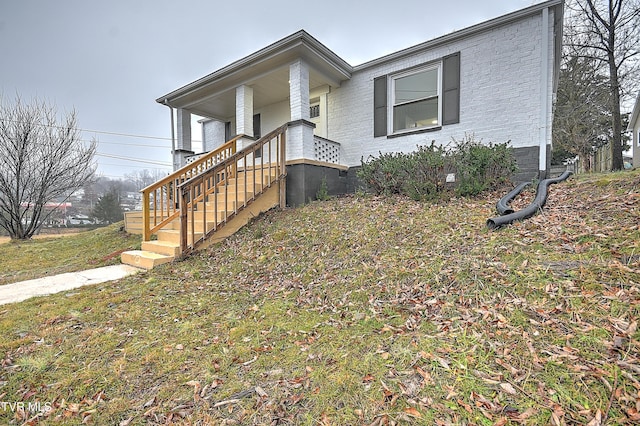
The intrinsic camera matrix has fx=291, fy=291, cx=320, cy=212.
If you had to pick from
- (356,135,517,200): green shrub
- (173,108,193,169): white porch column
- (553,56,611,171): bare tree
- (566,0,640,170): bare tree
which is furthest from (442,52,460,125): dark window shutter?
(553,56,611,171): bare tree

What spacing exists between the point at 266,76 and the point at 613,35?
12.2 m

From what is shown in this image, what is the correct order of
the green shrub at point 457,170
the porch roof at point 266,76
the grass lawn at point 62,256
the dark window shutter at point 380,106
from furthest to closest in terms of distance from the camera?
the dark window shutter at point 380,106 → the porch roof at point 266,76 → the green shrub at point 457,170 → the grass lawn at point 62,256

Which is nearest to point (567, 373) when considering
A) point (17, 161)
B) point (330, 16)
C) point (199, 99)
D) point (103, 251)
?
point (103, 251)

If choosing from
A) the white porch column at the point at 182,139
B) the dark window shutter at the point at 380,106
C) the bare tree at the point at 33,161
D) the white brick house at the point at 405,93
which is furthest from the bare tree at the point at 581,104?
the bare tree at the point at 33,161

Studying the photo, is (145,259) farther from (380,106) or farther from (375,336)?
(380,106)

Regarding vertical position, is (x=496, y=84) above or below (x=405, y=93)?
below

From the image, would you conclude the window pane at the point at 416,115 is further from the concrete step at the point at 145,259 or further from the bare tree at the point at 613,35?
the bare tree at the point at 613,35

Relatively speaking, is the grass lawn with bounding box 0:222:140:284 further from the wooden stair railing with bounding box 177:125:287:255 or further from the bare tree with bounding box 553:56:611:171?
the bare tree with bounding box 553:56:611:171

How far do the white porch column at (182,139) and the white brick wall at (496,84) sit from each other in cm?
607

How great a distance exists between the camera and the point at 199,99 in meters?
8.71

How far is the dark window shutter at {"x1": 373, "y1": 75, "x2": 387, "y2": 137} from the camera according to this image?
7.14 metres

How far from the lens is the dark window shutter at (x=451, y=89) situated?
632 cm

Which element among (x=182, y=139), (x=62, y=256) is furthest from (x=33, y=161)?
(x=62, y=256)

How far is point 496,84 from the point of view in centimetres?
595
